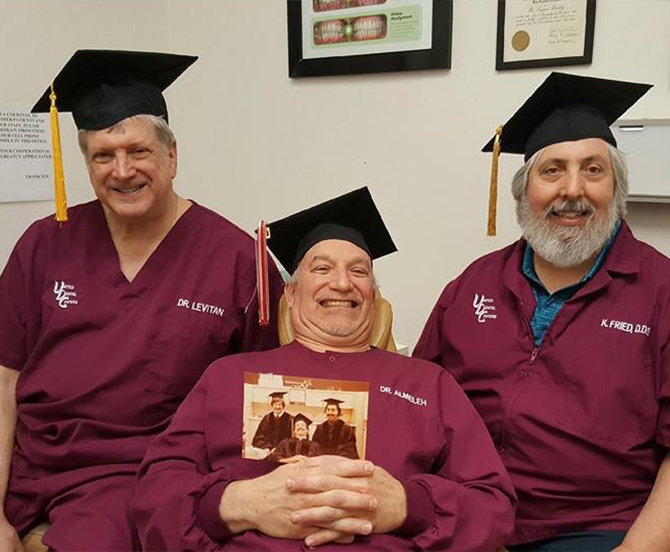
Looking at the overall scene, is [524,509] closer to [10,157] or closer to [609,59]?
[609,59]

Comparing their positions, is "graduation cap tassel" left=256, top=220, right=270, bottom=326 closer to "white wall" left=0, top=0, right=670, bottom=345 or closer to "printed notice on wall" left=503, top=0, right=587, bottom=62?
"white wall" left=0, top=0, right=670, bottom=345

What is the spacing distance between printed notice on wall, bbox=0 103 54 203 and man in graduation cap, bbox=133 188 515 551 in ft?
3.61

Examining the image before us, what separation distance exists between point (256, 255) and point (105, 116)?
1.64ft

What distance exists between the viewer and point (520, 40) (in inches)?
84.1

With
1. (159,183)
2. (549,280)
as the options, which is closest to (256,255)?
(159,183)

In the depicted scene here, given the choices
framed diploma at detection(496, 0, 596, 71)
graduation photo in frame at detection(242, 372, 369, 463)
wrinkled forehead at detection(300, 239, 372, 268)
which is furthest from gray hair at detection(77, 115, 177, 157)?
framed diploma at detection(496, 0, 596, 71)

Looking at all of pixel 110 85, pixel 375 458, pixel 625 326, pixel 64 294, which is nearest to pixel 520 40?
pixel 625 326

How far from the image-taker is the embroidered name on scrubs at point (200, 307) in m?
1.67

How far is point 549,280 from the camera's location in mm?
1667

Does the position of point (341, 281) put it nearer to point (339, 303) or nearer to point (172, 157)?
point (339, 303)

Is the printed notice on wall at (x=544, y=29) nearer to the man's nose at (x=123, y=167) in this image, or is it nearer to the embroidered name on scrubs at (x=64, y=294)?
the man's nose at (x=123, y=167)

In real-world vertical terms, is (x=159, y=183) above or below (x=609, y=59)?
below

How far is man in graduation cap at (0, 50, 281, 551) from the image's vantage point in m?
1.60

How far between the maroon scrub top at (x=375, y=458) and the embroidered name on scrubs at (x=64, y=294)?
436 millimetres
